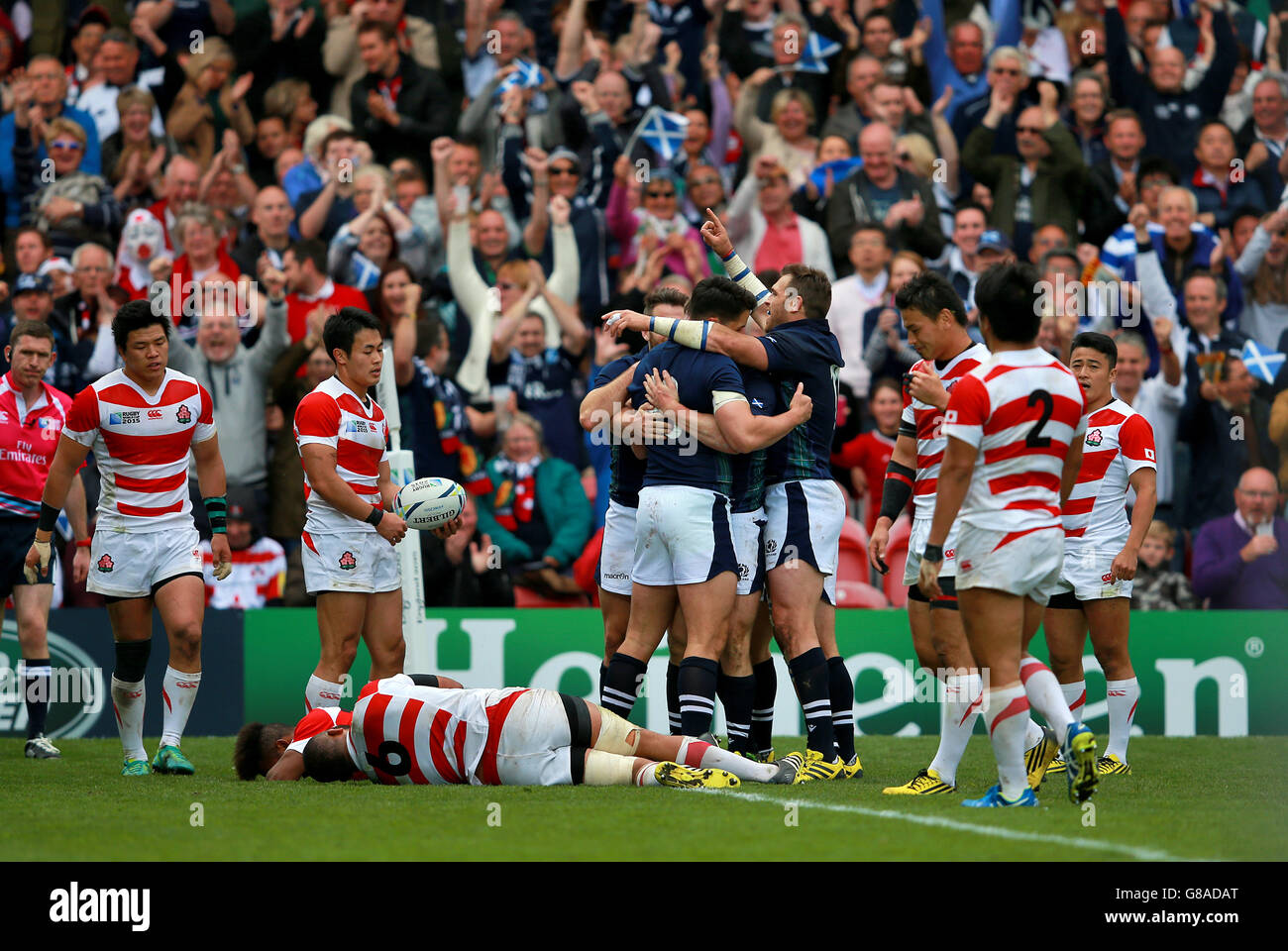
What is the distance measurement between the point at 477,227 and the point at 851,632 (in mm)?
5300

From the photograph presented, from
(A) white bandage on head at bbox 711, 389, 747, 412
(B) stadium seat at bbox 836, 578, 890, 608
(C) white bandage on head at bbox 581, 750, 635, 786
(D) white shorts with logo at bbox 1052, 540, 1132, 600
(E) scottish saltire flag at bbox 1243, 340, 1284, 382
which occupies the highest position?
(E) scottish saltire flag at bbox 1243, 340, 1284, 382

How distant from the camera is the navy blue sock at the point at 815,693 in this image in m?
8.52

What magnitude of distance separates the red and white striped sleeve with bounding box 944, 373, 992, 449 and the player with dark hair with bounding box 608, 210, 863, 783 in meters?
1.87

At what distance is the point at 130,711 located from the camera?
938cm

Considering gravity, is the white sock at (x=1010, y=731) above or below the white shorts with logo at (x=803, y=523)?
below

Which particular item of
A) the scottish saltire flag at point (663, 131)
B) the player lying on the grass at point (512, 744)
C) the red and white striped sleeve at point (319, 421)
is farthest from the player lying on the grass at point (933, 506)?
the scottish saltire flag at point (663, 131)

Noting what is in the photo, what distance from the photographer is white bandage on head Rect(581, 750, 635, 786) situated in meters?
7.74

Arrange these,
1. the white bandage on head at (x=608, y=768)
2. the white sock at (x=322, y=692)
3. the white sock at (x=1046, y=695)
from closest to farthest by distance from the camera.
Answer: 1. the white sock at (x=1046, y=695)
2. the white bandage on head at (x=608, y=768)
3. the white sock at (x=322, y=692)

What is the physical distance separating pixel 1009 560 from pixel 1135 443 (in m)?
3.35

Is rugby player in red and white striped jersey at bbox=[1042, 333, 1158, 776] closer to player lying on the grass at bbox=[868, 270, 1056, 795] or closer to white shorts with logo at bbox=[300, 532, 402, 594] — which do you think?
player lying on the grass at bbox=[868, 270, 1056, 795]

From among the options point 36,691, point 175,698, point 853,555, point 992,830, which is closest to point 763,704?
point 992,830

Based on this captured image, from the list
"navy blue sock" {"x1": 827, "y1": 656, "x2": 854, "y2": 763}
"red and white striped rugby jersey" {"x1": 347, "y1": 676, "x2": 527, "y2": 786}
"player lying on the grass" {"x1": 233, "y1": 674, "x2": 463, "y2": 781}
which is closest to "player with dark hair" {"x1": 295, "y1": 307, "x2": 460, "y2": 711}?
"player lying on the grass" {"x1": 233, "y1": 674, "x2": 463, "y2": 781}

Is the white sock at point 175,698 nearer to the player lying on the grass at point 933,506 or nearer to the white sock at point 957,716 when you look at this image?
the player lying on the grass at point 933,506

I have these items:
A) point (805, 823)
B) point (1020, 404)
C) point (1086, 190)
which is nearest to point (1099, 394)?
point (1020, 404)
